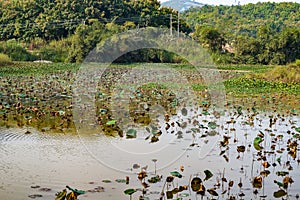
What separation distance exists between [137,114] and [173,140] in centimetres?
208

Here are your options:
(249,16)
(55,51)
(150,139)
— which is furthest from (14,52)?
(249,16)

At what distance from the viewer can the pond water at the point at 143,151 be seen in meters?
4.74

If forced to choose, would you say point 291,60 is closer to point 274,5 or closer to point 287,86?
point 287,86

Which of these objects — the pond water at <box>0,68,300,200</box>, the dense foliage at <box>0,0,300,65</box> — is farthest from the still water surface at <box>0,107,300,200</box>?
the dense foliage at <box>0,0,300,65</box>

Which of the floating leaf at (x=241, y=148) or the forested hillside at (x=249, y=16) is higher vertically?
the forested hillside at (x=249, y=16)

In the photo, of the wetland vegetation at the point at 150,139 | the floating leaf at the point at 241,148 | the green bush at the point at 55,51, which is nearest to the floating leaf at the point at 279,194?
the wetland vegetation at the point at 150,139

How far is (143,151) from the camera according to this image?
6.47 meters

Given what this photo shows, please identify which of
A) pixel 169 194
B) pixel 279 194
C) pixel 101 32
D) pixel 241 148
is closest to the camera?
pixel 169 194

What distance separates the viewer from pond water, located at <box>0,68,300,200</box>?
15.6 feet

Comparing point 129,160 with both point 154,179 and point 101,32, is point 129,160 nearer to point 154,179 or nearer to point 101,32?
point 154,179

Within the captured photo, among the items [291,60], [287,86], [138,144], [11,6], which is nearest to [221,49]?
[291,60]

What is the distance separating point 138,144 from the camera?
683cm

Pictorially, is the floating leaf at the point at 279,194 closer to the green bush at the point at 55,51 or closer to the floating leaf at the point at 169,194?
the floating leaf at the point at 169,194

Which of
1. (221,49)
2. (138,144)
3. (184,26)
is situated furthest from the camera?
(184,26)
